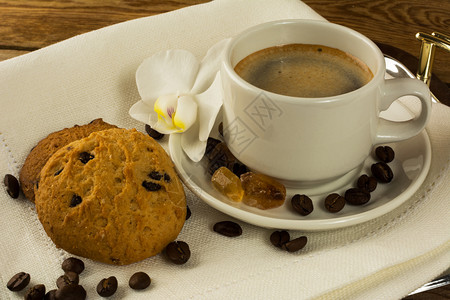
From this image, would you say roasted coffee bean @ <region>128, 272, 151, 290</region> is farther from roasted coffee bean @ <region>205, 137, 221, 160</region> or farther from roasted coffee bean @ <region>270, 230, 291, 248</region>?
roasted coffee bean @ <region>205, 137, 221, 160</region>

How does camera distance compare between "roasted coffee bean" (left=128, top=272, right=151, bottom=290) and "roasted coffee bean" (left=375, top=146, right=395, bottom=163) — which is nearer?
"roasted coffee bean" (left=128, top=272, right=151, bottom=290)

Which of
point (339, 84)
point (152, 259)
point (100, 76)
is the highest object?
point (339, 84)

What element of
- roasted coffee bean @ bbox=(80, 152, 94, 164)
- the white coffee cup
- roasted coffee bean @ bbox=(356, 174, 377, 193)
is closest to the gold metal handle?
the white coffee cup

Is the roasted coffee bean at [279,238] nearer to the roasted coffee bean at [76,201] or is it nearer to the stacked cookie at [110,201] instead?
the stacked cookie at [110,201]

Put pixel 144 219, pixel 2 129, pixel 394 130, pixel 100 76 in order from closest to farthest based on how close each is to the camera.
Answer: pixel 144 219 < pixel 394 130 < pixel 2 129 < pixel 100 76

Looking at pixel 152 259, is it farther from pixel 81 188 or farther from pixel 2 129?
pixel 2 129

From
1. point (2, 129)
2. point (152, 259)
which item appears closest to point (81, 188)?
point (152, 259)
